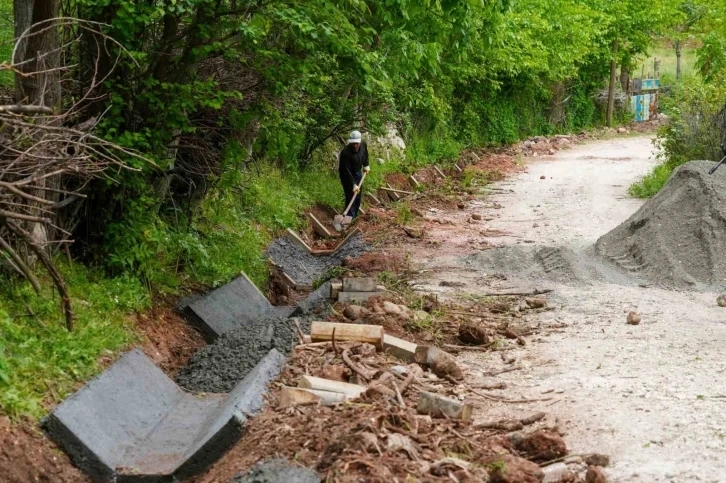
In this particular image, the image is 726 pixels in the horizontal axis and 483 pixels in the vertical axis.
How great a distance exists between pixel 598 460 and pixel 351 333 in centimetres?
292

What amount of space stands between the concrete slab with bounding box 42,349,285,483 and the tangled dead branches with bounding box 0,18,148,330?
2.94 ft

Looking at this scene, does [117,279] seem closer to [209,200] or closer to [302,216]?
[209,200]

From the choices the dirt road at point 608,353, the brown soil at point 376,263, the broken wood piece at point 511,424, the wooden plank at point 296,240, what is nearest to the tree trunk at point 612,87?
the dirt road at point 608,353

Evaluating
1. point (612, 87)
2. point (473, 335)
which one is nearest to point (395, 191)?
point (473, 335)

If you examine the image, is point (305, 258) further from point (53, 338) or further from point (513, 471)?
point (513, 471)

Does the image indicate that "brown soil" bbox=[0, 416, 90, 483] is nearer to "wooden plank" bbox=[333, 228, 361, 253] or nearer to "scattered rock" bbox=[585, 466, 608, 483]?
"scattered rock" bbox=[585, 466, 608, 483]

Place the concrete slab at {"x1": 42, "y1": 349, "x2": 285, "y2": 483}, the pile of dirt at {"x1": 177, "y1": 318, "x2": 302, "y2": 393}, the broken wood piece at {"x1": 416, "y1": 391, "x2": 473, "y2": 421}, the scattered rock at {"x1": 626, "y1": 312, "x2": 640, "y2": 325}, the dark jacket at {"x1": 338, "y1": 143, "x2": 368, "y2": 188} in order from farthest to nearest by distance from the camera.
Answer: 1. the dark jacket at {"x1": 338, "y1": 143, "x2": 368, "y2": 188}
2. the scattered rock at {"x1": 626, "y1": 312, "x2": 640, "y2": 325}
3. the pile of dirt at {"x1": 177, "y1": 318, "x2": 302, "y2": 393}
4. the concrete slab at {"x1": 42, "y1": 349, "x2": 285, "y2": 483}
5. the broken wood piece at {"x1": 416, "y1": 391, "x2": 473, "y2": 421}

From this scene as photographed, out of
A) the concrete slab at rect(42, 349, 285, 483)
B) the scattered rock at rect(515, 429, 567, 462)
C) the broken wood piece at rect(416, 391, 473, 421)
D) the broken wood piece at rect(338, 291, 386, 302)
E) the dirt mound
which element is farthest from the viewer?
the dirt mound

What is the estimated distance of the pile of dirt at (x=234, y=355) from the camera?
8.69m

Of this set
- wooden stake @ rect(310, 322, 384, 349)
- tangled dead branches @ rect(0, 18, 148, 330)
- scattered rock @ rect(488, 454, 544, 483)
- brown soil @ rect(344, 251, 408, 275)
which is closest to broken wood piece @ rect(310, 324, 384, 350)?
wooden stake @ rect(310, 322, 384, 349)

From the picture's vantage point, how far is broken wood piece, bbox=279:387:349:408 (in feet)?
21.6

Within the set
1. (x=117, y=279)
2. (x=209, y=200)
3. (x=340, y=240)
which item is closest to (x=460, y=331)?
(x=117, y=279)

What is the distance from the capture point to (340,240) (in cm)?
1706

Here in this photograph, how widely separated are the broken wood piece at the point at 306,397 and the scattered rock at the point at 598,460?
1.71 metres
